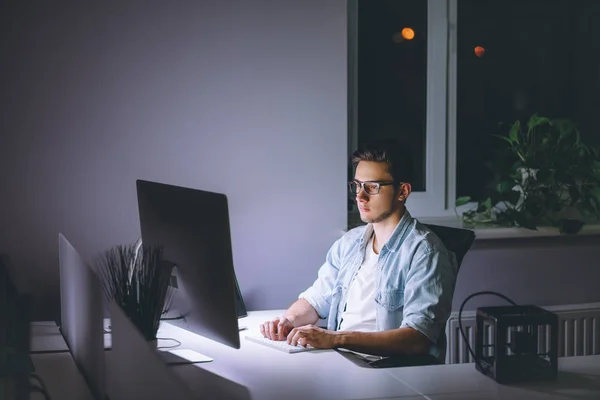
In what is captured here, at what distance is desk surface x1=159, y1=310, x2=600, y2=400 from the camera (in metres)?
1.94

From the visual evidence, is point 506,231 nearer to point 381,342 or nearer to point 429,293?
point 429,293

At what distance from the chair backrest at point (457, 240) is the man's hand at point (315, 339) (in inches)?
20.0

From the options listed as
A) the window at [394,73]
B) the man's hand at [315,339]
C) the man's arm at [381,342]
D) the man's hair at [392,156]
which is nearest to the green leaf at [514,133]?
the window at [394,73]

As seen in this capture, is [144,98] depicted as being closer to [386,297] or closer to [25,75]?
[25,75]

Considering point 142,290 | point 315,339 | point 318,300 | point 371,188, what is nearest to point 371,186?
point 371,188

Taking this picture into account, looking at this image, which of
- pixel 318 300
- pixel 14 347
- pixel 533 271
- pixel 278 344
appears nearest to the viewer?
pixel 14 347

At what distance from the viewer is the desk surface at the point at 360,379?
194 centimetres

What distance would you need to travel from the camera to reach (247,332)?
259 cm

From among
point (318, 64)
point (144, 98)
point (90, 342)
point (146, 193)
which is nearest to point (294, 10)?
point (318, 64)

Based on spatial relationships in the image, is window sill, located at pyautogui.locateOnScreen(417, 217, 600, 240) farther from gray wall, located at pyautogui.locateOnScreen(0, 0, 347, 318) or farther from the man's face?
the man's face

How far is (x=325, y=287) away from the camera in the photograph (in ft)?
9.25

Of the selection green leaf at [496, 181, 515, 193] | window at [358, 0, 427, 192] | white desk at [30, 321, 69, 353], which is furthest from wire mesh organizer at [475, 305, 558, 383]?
window at [358, 0, 427, 192]

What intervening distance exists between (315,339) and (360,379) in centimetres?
29

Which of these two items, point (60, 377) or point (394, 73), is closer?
point (60, 377)
